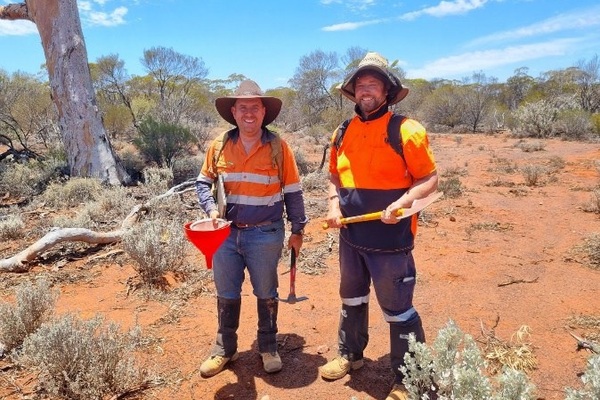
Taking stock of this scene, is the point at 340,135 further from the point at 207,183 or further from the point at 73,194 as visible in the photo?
the point at 73,194

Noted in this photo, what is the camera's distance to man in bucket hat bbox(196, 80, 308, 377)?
271 centimetres

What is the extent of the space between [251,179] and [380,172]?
0.82 meters

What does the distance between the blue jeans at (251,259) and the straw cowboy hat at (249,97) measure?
0.72 m

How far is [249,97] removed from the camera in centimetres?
261

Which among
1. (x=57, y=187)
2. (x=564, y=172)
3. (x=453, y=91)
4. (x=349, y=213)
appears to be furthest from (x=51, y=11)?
(x=453, y=91)

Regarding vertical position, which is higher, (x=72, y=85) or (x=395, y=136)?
(x=72, y=85)

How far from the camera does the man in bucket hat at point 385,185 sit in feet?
7.50

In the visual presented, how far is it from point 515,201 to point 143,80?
23.3 m

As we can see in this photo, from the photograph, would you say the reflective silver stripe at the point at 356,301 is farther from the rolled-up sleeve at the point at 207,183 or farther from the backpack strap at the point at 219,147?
the backpack strap at the point at 219,147

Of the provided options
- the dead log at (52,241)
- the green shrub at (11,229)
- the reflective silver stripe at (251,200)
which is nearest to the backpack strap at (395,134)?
the reflective silver stripe at (251,200)

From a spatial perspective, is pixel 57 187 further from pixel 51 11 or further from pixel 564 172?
pixel 564 172

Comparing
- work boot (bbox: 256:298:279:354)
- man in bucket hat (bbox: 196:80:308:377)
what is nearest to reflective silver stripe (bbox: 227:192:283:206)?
man in bucket hat (bbox: 196:80:308:377)

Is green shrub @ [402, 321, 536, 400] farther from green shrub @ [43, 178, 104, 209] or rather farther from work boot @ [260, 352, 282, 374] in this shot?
green shrub @ [43, 178, 104, 209]

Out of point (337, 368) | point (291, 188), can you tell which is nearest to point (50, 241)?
point (291, 188)
